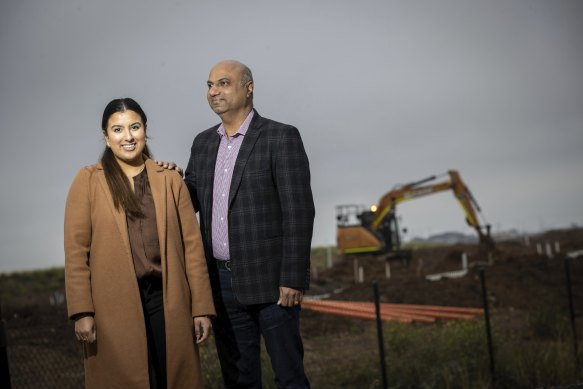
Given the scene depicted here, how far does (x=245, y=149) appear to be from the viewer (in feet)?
10.6

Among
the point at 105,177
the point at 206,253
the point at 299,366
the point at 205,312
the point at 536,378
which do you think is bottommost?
the point at 536,378

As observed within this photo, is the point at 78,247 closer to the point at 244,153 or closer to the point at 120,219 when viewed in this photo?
the point at 120,219

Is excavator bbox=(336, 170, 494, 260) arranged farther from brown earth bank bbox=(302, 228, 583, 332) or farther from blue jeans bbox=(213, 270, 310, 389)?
blue jeans bbox=(213, 270, 310, 389)

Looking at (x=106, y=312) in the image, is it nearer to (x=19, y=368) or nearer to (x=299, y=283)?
(x=299, y=283)

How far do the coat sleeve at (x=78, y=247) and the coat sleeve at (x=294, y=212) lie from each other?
34.3 inches

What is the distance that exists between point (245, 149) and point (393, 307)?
38.9 ft

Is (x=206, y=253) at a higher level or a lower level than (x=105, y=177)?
lower

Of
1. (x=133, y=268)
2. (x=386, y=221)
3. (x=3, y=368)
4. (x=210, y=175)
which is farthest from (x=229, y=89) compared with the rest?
(x=386, y=221)

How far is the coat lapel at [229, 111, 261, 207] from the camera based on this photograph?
3186 millimetres

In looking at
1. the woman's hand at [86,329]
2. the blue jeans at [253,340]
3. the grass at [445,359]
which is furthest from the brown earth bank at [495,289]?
the woman's hand at [86,329]

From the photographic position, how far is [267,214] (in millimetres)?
3174

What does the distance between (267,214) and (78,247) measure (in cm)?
89

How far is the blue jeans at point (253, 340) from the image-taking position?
10.1 feet

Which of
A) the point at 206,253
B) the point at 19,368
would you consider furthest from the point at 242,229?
the point at 19,368
